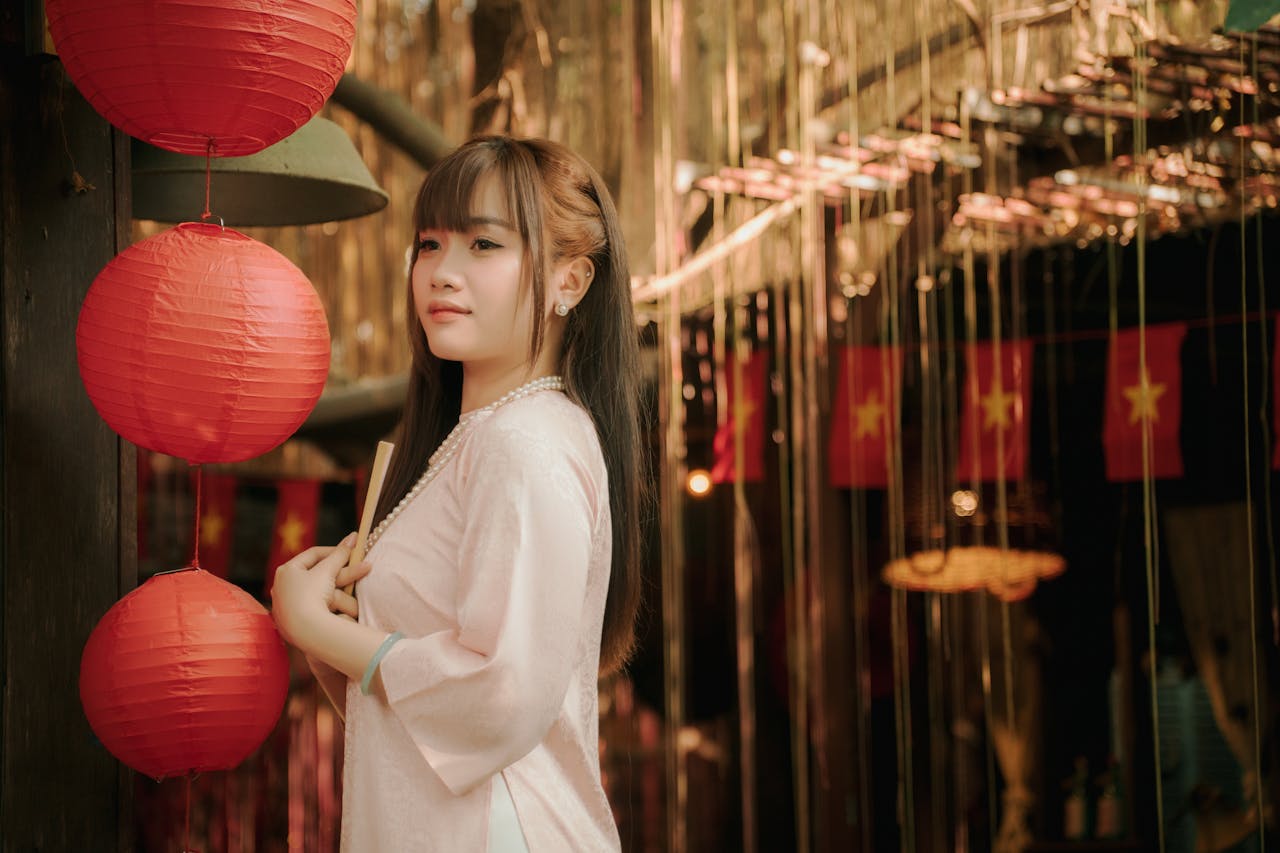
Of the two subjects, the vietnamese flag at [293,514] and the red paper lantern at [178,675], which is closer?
the red paper lantern at [178,675]

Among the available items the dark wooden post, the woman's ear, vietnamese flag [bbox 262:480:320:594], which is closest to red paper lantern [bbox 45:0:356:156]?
the dark wooden post

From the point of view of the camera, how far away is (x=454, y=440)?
1521 millimetres

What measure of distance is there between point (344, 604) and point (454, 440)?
220 mm

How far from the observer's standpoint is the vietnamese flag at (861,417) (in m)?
3.84

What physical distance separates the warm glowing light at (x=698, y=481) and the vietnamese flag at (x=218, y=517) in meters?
1.60

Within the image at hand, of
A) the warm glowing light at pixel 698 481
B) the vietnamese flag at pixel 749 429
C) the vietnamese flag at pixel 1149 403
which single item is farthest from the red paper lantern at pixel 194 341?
the warm glowing light at pixel 698 481

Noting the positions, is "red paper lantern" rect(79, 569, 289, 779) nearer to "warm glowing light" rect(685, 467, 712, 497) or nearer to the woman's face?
the woman's face

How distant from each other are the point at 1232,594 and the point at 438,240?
120 inches

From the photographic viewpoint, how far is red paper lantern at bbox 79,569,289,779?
145 cm

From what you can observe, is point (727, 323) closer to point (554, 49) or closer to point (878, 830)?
point (554, 49)

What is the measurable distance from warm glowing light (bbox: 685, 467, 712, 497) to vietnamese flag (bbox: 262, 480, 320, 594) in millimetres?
1312

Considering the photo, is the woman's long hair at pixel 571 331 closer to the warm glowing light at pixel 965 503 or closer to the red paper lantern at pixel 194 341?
the red paper lantern at pixel 194 341

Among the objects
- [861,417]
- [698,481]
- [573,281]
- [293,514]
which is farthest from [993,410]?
[293,514]

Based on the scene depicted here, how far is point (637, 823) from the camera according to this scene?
495 cm
